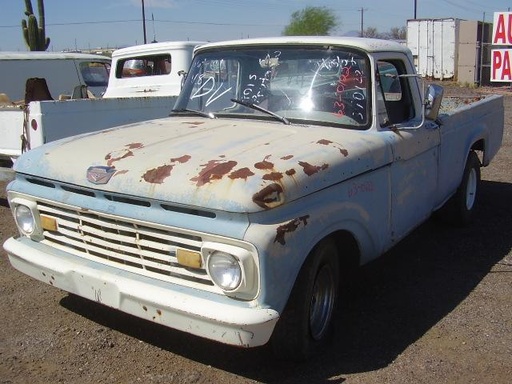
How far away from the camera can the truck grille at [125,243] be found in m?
3.00

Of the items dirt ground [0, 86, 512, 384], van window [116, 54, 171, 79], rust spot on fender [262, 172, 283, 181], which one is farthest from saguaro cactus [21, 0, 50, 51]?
rust spot on fender [262, 172, 283, 181]

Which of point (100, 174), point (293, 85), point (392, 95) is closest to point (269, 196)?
point (100, 174)

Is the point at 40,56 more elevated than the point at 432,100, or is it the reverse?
the point at 40,56

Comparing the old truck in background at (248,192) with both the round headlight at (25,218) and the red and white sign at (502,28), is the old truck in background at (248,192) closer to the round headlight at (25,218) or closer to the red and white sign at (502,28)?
the round headlight at (25,218)

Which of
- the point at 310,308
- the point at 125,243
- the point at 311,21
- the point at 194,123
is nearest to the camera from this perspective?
the point at 125,243

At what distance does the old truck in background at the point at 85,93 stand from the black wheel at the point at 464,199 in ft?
10.9

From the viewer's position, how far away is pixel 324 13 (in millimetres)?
65188

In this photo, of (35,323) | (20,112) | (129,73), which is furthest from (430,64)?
(35,323)

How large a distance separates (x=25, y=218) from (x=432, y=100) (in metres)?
2.89

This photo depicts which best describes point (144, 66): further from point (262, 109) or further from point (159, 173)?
point (159, 173)

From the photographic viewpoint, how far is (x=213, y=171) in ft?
9.89

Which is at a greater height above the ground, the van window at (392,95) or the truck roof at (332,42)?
the truck roof at (332,42)

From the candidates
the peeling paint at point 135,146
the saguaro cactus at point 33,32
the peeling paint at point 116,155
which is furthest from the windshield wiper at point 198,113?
the saguaro cactus at point 33,32

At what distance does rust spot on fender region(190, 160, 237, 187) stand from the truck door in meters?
1.35
